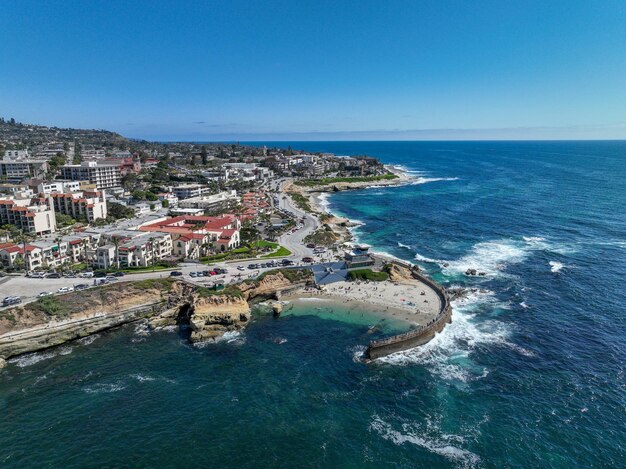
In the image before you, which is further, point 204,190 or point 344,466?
point 204,190

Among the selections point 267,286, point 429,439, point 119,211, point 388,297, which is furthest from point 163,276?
point 429,439

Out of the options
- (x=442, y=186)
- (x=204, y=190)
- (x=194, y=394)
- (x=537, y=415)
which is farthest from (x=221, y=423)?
(x=442, y=186)

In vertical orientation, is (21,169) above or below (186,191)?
above

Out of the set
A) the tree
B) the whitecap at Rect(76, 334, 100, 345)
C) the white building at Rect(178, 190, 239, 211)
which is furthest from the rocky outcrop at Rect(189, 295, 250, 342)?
the white building at Rect(178, 190, 239, 211)

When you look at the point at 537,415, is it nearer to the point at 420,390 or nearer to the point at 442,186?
the point at 420,390

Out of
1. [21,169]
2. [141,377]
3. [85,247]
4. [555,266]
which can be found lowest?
[141,377]

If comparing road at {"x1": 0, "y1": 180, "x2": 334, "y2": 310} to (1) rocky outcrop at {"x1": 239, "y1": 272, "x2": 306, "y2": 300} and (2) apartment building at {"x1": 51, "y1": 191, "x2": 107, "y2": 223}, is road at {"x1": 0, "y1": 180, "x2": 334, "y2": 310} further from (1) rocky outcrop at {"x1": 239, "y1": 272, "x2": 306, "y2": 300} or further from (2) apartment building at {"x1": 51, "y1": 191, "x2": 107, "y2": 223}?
(2) apartment building at {"x1": 51, "y1": 191, "x2": 107, "y2": 223}

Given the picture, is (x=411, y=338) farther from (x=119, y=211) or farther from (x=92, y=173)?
(x=92, y=173)
